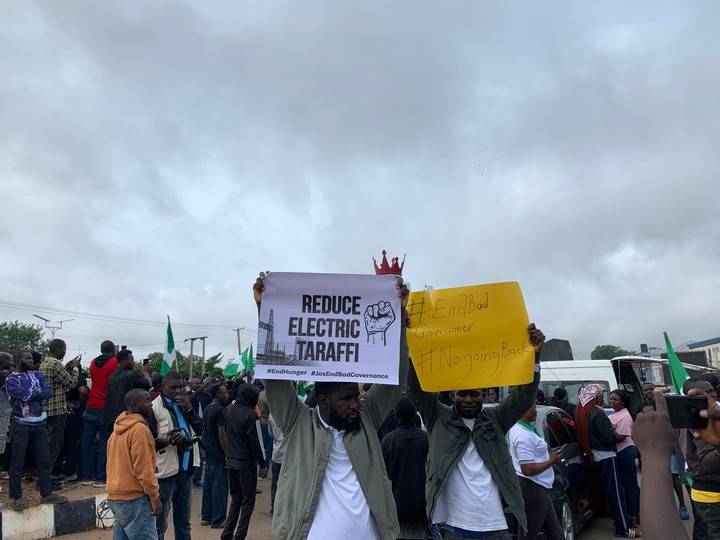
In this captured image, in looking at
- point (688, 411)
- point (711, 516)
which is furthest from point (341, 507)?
point (711, 516)

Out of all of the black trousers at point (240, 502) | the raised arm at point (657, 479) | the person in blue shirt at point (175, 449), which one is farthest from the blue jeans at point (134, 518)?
the raised arm at point (657, 479)

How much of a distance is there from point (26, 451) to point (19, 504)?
25.9 inches

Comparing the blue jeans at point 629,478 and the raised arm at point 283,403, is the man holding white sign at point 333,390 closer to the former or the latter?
the raised arm at point 283,403

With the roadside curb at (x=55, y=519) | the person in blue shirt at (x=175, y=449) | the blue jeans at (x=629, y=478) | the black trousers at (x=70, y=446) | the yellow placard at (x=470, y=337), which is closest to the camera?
the yellow placard at (x=470, y=337)

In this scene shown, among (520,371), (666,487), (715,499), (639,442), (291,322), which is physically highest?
(291,322)

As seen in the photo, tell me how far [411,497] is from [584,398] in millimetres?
3633

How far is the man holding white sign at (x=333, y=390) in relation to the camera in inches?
107

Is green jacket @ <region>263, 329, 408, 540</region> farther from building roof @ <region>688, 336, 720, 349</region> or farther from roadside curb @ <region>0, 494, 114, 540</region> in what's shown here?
building roof @ <region>688, 336, 720, 349</region>

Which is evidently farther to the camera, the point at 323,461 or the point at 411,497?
the point at 411,497

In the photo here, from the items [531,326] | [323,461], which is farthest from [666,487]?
[531,326]

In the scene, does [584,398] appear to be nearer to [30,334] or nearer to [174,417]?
[174,417]

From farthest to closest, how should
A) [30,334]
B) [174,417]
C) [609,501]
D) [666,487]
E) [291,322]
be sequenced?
[30,334] → [609,501] → [174,417] → [291,322] → [666,487]

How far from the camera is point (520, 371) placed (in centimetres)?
356

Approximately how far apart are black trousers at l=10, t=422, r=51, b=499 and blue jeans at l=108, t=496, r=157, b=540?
307 cm
